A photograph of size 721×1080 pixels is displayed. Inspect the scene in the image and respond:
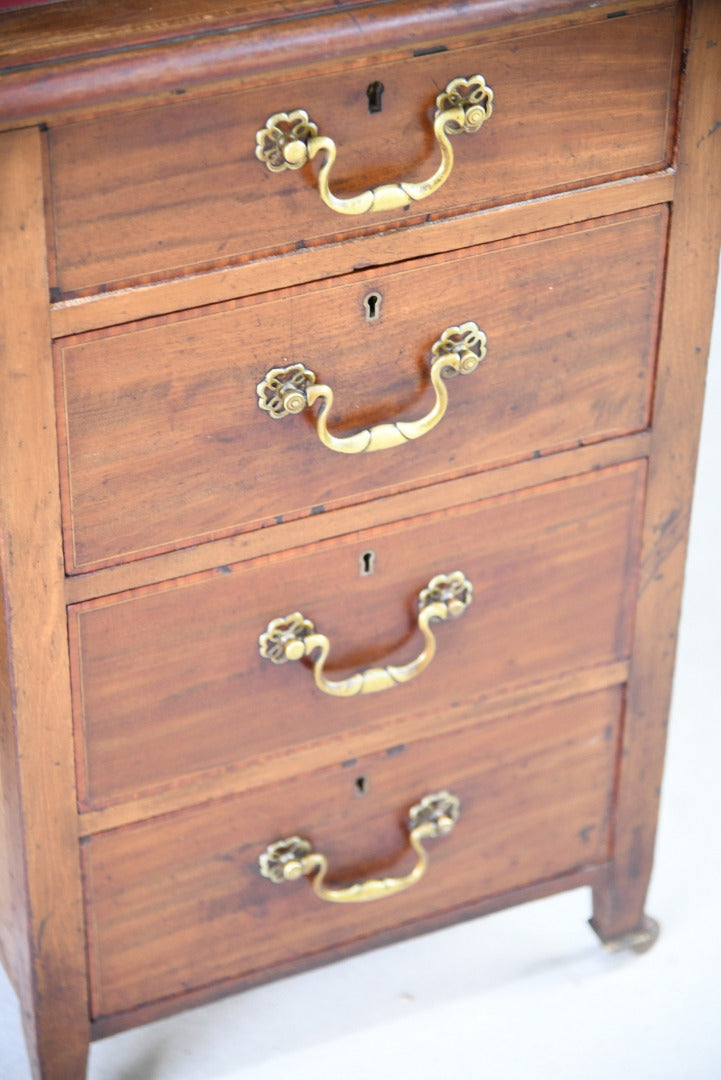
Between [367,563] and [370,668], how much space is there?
10 cm

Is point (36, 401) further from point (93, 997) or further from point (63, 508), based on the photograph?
point (93, 997)

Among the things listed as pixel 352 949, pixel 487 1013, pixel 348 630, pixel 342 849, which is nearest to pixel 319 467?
pixel 348 630

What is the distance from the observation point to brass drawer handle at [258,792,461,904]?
4.62ft

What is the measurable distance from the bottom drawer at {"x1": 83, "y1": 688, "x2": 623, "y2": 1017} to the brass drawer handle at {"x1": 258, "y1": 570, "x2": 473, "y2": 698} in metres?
0.10

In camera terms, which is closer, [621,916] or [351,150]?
[351,150]

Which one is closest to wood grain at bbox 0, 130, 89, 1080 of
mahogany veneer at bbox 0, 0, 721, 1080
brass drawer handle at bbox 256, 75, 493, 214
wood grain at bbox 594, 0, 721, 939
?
mahogany veneer at bbox 0, 0, 721, 1080

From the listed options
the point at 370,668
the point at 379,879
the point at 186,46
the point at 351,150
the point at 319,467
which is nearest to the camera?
the point at 186,46

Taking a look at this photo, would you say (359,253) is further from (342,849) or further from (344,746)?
(342,849)

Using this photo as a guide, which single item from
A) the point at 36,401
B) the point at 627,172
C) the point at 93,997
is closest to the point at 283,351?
the point at 36,401

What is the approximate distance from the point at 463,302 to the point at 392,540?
0.64 ft

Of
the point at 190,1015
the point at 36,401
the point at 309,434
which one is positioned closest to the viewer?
the point at 36,401

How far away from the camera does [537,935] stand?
167 centimetres

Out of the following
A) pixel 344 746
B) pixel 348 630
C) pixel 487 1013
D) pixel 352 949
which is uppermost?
pixel 348 630

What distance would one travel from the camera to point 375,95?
3.69 ft
